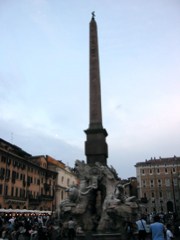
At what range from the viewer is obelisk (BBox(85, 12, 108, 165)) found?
17.5 meters

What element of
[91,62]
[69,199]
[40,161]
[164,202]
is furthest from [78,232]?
[164,202]

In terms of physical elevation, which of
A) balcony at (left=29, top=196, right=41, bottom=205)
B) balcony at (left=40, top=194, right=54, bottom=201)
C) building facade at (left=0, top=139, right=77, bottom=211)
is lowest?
balcony at (left=29, top=196, right=41, bottom=205)

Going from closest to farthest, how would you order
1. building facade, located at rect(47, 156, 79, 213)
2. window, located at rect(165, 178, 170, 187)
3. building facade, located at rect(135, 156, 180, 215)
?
1. building facade, located at rect(47, 156, 79, 213)
2. building facade, located at rect(135, 156, 180, 215)
3. window, located at rect(165, 178, 170, 187)

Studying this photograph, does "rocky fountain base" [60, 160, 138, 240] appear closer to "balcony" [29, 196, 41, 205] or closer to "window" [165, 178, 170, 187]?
"balcony" [29, 196, 41, 205]

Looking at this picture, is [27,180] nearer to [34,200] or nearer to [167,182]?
[34,200]

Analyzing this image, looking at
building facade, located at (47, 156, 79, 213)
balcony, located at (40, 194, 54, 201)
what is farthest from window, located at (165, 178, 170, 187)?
balcony, located at (40, 194, 54, 201)

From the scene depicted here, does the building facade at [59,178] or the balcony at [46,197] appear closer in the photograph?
the balcony at [46,197]

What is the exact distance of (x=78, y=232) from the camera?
584 inches

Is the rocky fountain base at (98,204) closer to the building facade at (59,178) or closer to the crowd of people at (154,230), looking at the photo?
the crowd of people at (154,230)

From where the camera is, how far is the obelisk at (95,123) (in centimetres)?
1745

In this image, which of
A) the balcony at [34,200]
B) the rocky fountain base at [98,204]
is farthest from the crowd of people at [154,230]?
the balcony at [34,200]

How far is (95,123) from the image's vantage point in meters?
18.0

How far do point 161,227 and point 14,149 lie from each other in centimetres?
4123

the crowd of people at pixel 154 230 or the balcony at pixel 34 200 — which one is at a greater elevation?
the balcony at pixel 34 200
